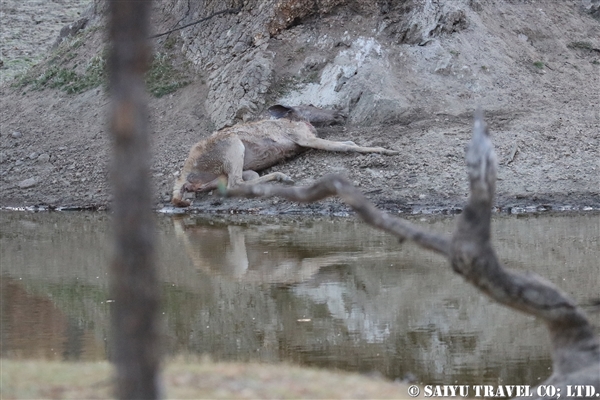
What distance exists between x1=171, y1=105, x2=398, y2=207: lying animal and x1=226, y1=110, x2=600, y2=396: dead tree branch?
9.16 meters

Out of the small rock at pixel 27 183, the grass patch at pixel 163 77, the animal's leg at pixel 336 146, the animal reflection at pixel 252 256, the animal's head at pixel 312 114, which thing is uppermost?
the grass patch at pixel 163 77

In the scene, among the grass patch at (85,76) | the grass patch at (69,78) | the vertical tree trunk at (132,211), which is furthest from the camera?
the grass patch at (69,78)

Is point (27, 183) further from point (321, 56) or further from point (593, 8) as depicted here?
point (593, 8)

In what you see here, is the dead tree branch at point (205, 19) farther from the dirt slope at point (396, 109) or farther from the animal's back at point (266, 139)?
the animal's back at point (266, 139)

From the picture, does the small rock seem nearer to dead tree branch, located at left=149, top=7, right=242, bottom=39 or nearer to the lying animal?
the lying animal

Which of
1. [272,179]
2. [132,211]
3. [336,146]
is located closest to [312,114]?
[336,146]

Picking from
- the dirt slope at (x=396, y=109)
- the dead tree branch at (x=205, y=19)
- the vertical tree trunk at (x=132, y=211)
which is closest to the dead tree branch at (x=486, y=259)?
the vertical tree trunk at (x=132, y=211)

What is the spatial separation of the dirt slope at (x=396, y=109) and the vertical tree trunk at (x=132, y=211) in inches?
394

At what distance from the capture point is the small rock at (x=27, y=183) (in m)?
15.8

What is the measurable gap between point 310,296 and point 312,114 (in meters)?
7.11

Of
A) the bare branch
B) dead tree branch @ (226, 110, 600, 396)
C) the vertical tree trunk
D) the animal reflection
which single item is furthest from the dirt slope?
the vertical tree trunk

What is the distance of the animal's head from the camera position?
1521cm

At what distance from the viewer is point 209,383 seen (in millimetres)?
5363

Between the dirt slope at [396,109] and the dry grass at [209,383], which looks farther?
the dirt slope at [396,109]
